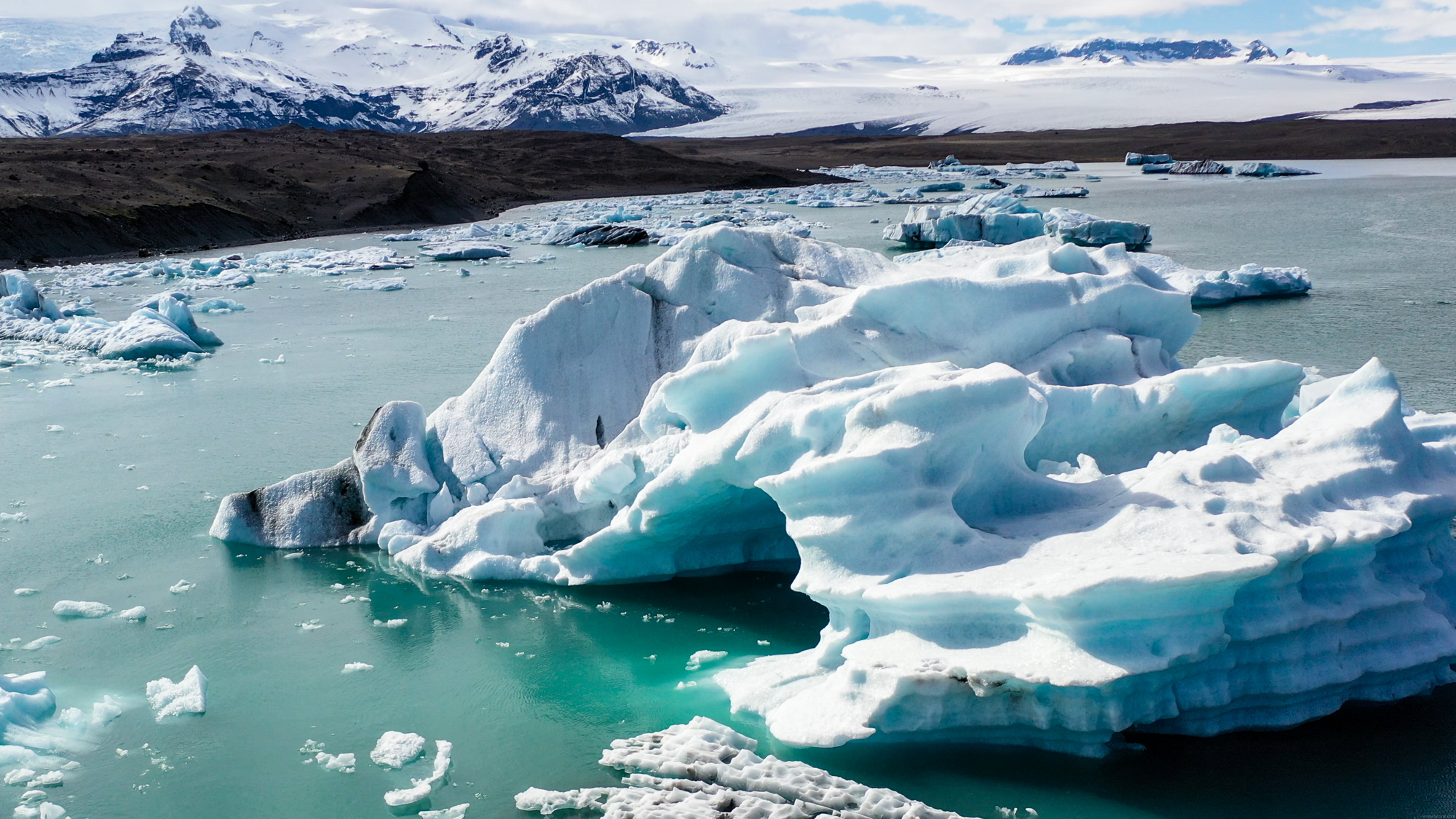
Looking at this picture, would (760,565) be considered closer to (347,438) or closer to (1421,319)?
(347,438)

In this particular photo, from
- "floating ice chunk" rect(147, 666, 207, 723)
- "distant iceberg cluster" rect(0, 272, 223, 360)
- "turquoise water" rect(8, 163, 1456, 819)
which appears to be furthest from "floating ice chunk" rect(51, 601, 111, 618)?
"distant iceberg cluster" rect(0, 272, 223, 360)

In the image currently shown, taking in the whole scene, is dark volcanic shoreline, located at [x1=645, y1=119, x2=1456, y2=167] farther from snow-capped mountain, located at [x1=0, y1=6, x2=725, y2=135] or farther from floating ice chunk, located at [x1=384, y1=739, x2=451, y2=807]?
floating ice chunk, located at [x1=384, y1=739, x2=451, y2=807]

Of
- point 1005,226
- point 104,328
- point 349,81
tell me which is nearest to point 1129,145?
point 1005,226

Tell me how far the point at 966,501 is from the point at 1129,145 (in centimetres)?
5503

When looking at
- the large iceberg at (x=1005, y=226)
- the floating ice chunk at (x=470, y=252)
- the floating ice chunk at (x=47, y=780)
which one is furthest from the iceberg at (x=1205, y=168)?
the floating ice chunk at (x=47, y=780)

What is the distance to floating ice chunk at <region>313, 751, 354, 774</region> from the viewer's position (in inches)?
168

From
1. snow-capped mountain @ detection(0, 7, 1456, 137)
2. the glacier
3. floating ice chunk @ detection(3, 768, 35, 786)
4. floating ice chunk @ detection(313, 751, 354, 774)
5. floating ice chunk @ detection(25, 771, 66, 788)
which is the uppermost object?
snow-capped mountain @ detection(0, 7, 1456, 137)

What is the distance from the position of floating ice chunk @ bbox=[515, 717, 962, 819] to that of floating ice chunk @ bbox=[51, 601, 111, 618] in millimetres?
2968

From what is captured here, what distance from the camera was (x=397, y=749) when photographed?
4344mm

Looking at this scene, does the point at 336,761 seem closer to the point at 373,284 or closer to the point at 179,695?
the point at 179,695

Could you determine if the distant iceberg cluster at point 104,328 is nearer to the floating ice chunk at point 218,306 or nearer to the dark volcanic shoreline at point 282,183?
the floating ice chunk at point 218,306

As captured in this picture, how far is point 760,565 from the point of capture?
19.9 feet

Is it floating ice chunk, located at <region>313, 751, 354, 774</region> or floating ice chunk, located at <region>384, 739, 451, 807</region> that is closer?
floating ice chunk, located at <region>384, 739, 451, 807</region>

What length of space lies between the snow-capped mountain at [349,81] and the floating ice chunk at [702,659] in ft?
248
